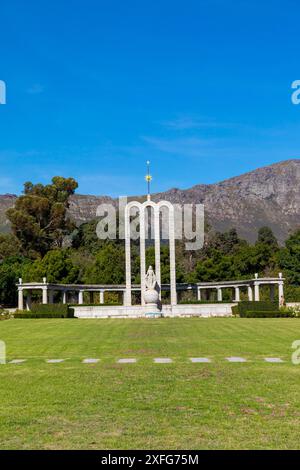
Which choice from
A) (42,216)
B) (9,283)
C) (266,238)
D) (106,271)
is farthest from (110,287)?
(266,238)

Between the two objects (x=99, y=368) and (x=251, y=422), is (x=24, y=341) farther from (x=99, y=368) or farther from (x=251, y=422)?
(x=251, y=422)

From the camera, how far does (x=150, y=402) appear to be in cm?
959

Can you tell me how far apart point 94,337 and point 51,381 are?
11873 millimetres

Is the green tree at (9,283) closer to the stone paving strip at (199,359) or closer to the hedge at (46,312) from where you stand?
the hedge at (46,312)

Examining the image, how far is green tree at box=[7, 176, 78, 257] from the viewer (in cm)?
7606

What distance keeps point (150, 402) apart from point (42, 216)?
70.7 metres

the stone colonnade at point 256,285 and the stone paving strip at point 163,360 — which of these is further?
the stone colonnade at point 256,285

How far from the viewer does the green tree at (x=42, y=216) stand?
76062 millimetres

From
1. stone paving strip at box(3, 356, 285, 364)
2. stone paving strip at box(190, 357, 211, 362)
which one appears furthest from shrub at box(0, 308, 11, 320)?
stone paving strip at box(190, 357, 211, 362)

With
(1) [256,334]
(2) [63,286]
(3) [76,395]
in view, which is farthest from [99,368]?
(2) [63,286]

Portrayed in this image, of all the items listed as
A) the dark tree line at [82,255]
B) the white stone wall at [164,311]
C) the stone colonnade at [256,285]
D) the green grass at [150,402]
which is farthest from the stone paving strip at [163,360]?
the dark tree line at [82,255]

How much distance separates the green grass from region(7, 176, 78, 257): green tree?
60.0 metres

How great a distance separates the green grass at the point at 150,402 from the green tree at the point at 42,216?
197ft

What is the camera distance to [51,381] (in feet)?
39.4
